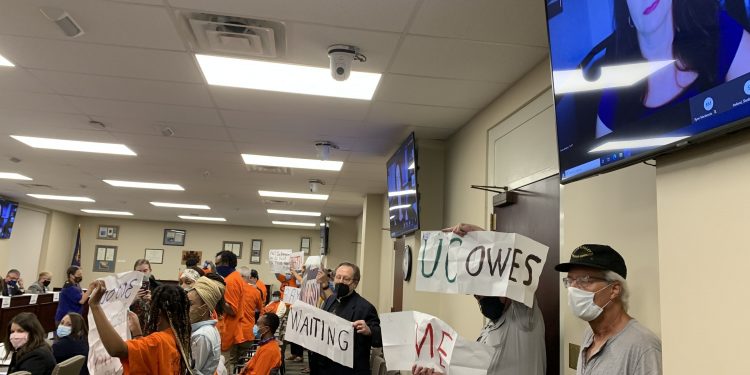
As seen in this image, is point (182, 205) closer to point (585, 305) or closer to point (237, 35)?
point (237, 35)

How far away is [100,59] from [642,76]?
3403 mm

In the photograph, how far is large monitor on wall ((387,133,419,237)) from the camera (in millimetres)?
4453

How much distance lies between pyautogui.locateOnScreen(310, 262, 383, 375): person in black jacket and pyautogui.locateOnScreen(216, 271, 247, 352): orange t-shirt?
1668 mm

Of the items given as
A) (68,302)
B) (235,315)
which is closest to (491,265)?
(235,315)

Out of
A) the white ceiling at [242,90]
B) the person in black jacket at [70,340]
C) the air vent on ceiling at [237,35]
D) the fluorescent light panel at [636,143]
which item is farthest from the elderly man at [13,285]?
the fluorescent light panel at [636,143]

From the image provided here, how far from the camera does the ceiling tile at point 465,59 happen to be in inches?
119

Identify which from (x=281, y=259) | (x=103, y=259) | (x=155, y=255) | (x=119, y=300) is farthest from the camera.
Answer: (x=155, y=255)

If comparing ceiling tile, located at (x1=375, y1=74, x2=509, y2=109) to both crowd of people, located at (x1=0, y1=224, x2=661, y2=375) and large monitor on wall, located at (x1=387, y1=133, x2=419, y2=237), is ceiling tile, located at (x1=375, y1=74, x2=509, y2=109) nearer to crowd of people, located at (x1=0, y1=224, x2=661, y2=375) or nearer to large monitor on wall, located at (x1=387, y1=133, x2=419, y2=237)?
large monitor on wall, located at (x1=387, y1=133, x2=419, y2=237)

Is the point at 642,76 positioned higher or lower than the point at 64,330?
higher

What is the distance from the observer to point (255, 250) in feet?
54.4

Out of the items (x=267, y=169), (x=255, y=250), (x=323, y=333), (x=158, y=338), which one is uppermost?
(x=267, y=169)

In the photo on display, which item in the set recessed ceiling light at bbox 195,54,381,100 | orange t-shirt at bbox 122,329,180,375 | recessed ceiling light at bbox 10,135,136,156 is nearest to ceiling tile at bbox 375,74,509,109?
recessed ceiling light at bbox 195,54,381,100

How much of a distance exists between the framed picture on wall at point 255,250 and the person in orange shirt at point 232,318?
11.1 metres

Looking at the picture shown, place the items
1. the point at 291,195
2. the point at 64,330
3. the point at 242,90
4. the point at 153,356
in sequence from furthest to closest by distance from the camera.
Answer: the point at 291,195 → the point at 64,330 → the point at 242,90 → the point at 153,356
